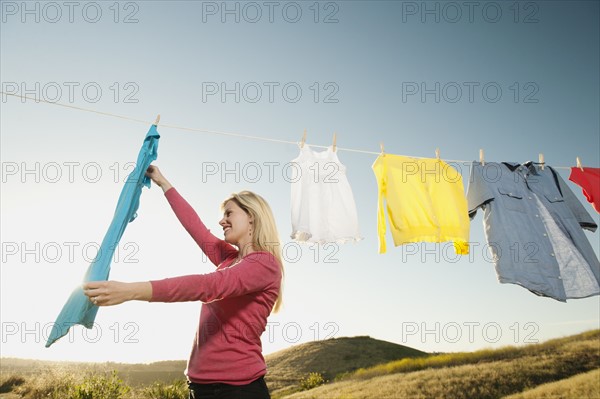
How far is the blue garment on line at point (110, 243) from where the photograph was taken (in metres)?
2.41

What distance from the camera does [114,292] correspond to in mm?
1640

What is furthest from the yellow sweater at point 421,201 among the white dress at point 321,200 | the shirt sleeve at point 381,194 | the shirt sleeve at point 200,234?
the shirt sleeve at point 200,234

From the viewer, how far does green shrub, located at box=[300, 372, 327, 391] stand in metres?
18.5

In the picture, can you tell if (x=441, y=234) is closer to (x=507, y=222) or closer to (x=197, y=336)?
(x=507, y=222)

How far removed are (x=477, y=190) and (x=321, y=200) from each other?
184 cm

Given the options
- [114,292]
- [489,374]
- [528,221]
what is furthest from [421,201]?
[489,374]

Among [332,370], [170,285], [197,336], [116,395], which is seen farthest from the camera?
[332,370]

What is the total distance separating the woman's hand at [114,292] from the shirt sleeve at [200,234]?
46.1 inches

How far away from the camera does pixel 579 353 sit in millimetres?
15789

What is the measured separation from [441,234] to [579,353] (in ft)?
49.8

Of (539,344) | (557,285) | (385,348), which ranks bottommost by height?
(385,348)

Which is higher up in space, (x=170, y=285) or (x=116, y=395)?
(x=170, y=285)

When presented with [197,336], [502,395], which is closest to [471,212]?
[197,336]

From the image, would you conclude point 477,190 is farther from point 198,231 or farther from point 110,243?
point 110,243
